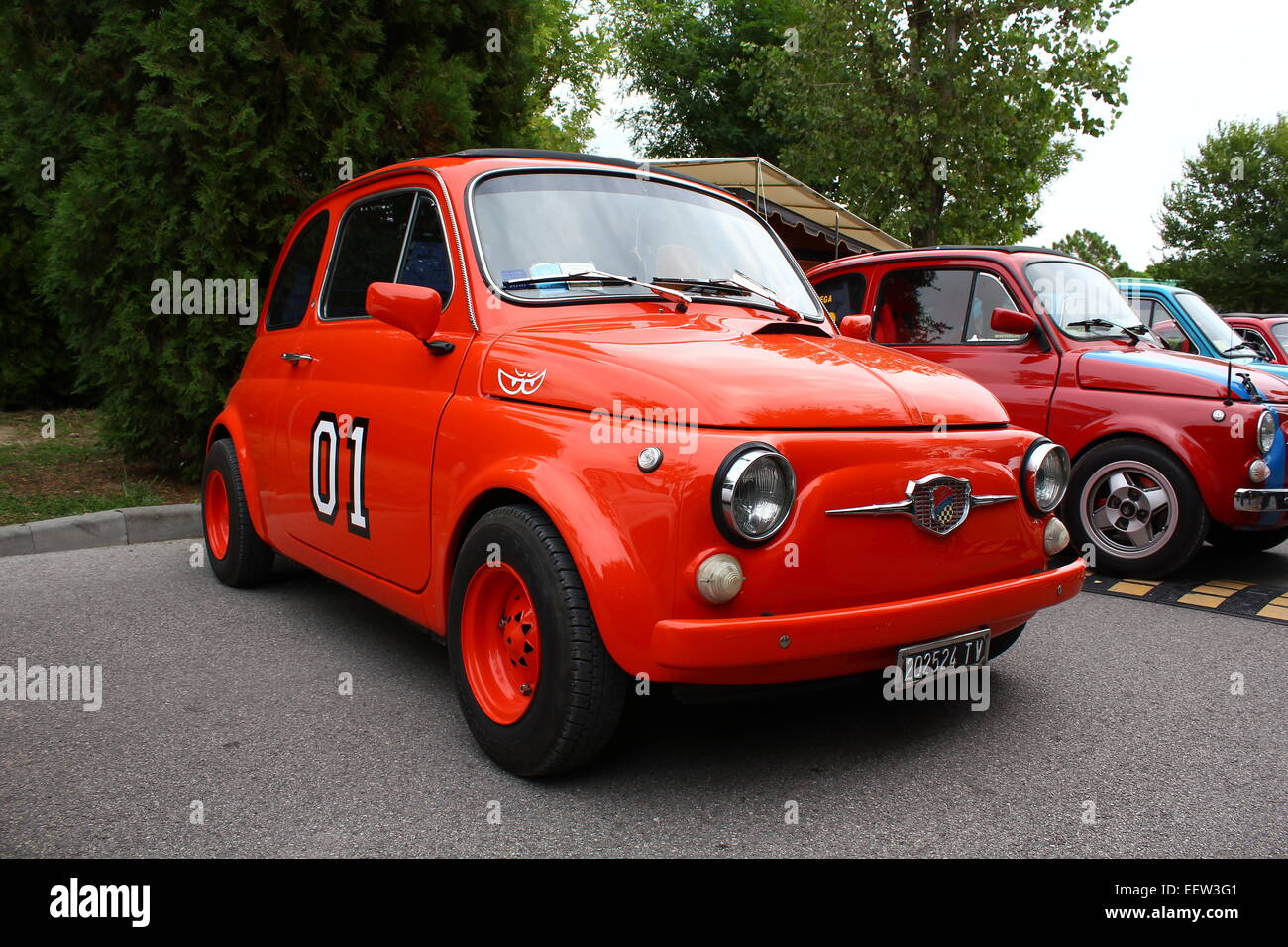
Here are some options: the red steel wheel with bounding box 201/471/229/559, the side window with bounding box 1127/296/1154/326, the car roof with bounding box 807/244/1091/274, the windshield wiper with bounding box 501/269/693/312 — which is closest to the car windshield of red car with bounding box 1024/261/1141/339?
the car roof with bounding box 807/244/1091/274

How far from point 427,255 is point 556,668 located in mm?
1783

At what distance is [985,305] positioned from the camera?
643cm

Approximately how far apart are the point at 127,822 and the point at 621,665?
1.39 metres

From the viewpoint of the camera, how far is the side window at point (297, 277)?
474 cm

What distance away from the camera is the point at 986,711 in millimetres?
3705

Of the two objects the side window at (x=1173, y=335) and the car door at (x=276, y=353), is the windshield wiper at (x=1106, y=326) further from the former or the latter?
the car door at (x=276, y=353)

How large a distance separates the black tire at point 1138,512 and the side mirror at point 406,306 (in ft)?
13.4

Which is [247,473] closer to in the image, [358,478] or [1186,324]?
[358,478]

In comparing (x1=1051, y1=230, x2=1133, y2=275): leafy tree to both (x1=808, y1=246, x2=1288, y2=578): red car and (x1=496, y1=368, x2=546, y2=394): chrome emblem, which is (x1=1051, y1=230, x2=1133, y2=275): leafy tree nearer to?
(x1=808, y1=246, x2=1288, y2=578): red car

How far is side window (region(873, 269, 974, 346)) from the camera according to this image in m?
6.54

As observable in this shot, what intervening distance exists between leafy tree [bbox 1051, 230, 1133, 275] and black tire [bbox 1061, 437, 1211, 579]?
1957 inches

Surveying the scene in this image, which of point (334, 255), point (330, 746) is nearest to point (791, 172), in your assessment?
point (334, 255)

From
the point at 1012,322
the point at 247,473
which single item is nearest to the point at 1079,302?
the point at 1012,322
